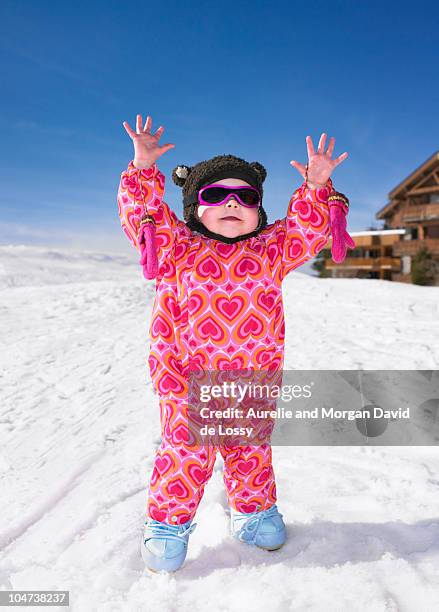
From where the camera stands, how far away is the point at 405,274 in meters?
20.2

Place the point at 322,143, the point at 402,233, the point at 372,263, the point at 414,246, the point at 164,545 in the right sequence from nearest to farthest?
the point at 164,545, the point at 322,143, the point at 414,246, the point at 402,233, the point at 372,263

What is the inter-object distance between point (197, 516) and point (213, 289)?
3.45 feet

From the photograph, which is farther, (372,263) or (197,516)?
(372,263)

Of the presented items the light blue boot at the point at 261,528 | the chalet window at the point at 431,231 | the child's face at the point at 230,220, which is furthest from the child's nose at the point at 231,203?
the chalet window at the point at 431,231

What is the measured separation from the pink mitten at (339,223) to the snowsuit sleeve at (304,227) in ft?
0.11

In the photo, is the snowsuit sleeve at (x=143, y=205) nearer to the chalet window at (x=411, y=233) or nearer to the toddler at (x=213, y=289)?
the toddler at (x=213, y=289)

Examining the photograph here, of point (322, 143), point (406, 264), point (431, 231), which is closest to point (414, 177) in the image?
point (431, 231)

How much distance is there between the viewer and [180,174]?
6.68ft

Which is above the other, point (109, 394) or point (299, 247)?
point (299, 247)

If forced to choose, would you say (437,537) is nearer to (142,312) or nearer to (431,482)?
(431,482)

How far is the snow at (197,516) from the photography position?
1.56 metres

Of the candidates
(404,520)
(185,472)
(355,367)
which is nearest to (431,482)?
(404,520)

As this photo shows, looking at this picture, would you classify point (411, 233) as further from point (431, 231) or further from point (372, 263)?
point (372, 263)

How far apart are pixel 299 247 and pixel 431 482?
1.45m
